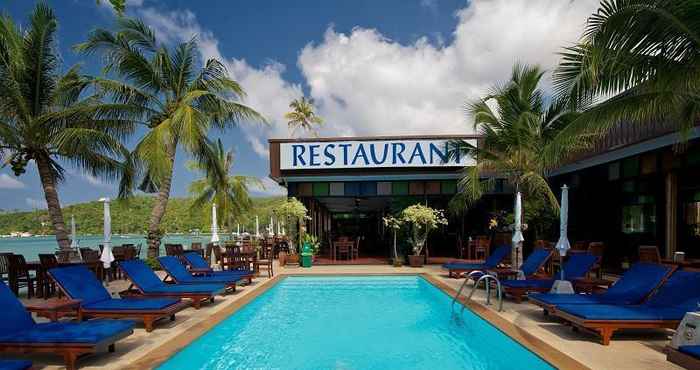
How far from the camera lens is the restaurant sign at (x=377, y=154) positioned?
47.5 feet

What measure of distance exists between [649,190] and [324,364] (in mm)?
10298

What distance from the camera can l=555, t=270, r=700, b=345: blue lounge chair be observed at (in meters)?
5.05

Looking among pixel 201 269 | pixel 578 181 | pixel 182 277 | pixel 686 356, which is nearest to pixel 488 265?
pixel 578 181

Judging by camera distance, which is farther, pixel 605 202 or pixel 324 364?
pixel 605 202

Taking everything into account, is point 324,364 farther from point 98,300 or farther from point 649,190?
point 649,190

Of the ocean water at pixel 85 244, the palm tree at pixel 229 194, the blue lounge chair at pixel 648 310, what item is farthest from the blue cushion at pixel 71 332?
the palm tree at pixel 229 194

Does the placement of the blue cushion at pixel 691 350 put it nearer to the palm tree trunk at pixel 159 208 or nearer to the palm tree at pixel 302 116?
the palm tree trunk at pixel 159 208

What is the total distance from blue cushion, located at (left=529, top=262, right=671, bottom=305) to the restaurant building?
3973 mm

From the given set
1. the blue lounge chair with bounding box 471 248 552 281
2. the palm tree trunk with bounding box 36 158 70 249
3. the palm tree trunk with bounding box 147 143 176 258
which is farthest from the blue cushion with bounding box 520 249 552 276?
the palm tree trunk with bounding box 36 158 70 249

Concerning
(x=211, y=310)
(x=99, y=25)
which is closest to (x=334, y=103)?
(x=99, y=25)

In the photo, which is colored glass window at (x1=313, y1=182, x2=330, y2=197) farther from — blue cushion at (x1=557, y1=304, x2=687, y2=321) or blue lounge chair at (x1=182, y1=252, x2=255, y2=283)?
blue cushion at (x1=557, y1=304, x2=687, y2=321)

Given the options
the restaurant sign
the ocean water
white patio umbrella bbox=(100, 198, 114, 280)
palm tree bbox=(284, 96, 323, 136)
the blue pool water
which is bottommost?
the ocean water

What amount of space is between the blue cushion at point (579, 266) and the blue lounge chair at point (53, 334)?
715 centimetres

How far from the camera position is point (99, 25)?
11.5m
